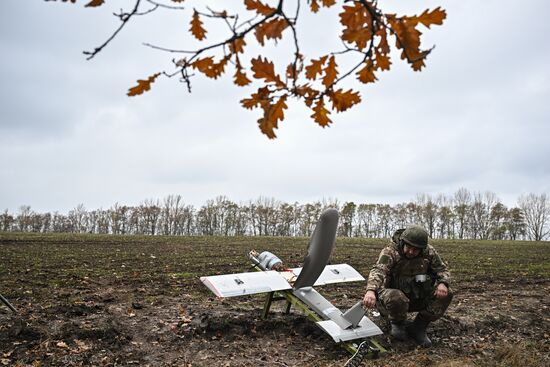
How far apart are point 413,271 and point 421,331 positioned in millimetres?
903

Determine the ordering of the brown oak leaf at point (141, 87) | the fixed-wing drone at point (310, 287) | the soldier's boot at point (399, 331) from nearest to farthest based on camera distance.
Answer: the brown oak leaf at point (141, 87) → the fixed-wing drone at point (310, 287) → the soldier's boot at point (399, 331)

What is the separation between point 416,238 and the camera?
18.6 ft

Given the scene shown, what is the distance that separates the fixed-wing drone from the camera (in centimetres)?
545

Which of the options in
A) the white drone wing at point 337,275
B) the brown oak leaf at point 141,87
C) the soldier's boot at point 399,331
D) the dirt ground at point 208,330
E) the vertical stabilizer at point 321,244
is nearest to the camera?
the brown oak leaf at point 141,87

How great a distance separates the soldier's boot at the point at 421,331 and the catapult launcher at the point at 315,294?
2.45 ft

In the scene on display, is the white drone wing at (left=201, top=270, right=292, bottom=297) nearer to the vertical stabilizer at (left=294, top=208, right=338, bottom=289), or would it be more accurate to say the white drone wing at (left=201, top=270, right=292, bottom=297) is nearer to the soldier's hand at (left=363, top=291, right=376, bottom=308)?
the vertical stabilizer at (left=294, top=208, right=338, bottom=289)

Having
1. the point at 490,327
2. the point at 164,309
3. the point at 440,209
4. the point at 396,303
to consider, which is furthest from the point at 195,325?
the point at 440,209

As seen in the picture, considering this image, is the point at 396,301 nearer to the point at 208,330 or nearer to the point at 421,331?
the point at 421,331

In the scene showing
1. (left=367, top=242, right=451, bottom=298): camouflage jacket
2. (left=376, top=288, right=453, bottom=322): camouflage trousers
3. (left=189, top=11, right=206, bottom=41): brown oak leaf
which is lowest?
(left=376, top=288, right=453, bottom=322): camouflage trousers

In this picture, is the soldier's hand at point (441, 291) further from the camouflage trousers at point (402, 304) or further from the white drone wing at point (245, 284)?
the white drone wing at point (245, 284)

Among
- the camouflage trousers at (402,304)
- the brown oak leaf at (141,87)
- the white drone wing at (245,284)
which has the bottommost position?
the camouflage trousers at (402,304)

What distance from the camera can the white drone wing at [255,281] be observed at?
5805 mm

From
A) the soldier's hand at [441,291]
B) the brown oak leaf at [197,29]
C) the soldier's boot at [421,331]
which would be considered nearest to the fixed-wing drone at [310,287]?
the soldier's boot at [421,331]

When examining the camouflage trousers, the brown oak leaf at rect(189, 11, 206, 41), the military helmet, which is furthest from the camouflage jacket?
the brown oak leaf at rect(189, 11, 206, 41)
